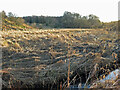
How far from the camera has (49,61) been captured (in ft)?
15.5

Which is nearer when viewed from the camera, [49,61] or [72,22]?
[49,61]

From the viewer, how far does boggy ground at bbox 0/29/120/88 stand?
387cm

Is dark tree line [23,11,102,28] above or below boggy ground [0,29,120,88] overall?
above

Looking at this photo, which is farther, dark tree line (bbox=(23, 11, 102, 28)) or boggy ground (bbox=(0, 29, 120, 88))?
dark tree line (bbox=(23, 11, 102, 28))

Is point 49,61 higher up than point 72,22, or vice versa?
point 72,22

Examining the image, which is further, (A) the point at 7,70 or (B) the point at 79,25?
(B) the point at 79,25

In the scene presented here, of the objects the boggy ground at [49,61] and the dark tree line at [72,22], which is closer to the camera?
the boggy ground at [49,61]

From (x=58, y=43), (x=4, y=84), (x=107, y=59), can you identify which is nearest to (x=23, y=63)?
(x=4, y=84)

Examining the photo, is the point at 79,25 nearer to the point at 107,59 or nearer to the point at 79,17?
the point at 79,17

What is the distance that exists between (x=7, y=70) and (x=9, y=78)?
261 millimetres

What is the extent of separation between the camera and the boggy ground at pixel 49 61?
12.7ft

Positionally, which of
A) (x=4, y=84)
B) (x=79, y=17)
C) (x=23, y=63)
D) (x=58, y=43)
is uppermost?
(x=79, y=17)

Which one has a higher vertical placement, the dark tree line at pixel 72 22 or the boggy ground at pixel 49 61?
the dark tree line at pixel 72 22

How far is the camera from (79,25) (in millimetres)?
17750
